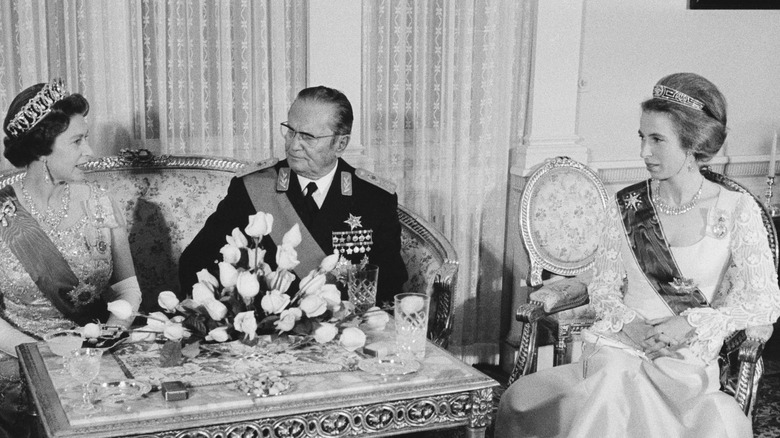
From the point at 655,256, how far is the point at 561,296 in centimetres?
57

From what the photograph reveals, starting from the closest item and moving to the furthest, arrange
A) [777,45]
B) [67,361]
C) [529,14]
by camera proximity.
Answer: [67,361] < [529,14] < [777,45]

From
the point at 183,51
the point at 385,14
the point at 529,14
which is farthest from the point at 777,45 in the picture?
the point at 183,51

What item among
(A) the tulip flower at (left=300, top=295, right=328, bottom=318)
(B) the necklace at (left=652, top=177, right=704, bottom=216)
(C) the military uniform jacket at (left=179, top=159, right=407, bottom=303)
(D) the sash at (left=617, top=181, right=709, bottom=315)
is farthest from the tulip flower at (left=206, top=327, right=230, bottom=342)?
(B) the necklace at (left=652, top=177, right=704, bottom=216)

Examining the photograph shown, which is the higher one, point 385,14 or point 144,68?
point 385,14

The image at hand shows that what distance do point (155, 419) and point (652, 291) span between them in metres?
1.68

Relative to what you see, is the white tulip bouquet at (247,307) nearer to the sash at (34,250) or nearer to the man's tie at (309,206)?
the sash at (34,250)

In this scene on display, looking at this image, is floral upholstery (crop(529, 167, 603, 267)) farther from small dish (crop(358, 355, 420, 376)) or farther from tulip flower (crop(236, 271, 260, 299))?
tulip flower (crop(236, 271, 260, 299))

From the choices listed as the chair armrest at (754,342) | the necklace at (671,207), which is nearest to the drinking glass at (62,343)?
the necklace at (671,207)

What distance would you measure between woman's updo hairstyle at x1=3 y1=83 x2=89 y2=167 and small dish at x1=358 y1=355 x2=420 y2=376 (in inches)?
53.0

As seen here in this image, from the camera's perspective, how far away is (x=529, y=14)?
179 inches

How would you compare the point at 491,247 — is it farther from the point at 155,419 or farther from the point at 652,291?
the point at 155,419

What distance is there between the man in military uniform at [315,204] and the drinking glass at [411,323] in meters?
0.89

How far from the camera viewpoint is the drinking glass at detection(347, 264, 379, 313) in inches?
108

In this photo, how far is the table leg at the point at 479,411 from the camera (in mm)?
2434
